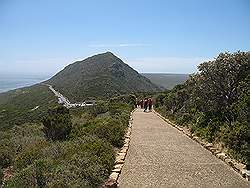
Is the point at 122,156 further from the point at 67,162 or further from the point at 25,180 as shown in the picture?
the point at 25,180

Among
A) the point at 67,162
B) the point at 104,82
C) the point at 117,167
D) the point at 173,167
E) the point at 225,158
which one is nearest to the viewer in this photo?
the point at 67,162

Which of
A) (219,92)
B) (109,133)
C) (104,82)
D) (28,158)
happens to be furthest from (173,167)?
(104,82)

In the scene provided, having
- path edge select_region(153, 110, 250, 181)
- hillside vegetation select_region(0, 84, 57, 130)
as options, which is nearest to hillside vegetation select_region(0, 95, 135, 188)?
path edge select_region(153, 110, 250, 181)

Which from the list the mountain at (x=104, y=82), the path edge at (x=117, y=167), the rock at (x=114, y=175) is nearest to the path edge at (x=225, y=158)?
the path edge at (x=117, y=167)

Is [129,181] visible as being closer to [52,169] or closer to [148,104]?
[52,169]

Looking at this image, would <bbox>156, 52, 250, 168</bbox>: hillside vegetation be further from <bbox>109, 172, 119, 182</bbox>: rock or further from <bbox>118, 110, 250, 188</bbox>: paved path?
<bbox>109, 172, 119, 182</bbox>: rock

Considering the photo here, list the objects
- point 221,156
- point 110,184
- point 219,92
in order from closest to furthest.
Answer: point 110,184 < point 221,156 < point 219,92

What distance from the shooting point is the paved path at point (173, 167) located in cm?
891

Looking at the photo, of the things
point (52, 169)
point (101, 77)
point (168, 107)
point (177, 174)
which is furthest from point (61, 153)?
point (101, 77)

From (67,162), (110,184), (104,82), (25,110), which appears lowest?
(25,110)

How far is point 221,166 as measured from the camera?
10.4 meters

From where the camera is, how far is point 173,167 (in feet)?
33.8

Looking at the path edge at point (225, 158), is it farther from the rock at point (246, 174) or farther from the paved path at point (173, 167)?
the paved path at point (173, 167)

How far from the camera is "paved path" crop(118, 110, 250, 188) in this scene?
29.2 ft
